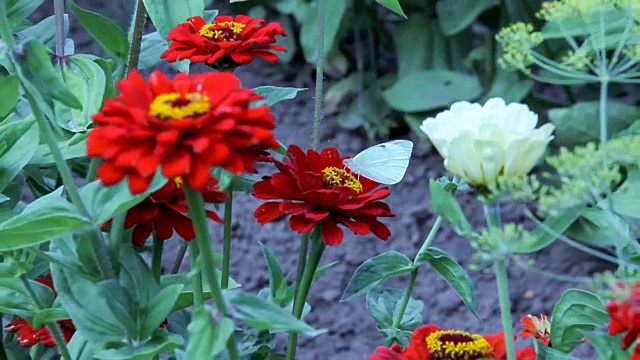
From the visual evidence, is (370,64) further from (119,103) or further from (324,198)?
(119,103)

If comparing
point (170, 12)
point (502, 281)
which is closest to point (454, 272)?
point (502, 281)

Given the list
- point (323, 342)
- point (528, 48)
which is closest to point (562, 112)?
point (323, 342)

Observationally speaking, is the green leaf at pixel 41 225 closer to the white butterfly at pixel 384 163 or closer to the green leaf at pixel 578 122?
the white butterfly at pixel 384 163

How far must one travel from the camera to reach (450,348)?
600 millimetres

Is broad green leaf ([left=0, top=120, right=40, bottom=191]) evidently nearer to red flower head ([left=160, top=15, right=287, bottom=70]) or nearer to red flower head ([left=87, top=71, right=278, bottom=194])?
red flower head ([left=160, top=15, right=287, bottom=70])

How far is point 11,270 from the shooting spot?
633mm

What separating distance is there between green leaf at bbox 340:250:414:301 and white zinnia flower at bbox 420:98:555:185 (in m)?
0.20

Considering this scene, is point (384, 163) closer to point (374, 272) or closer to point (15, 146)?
point (374, 272)

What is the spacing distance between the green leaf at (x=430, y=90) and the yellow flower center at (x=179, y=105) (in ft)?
4.54

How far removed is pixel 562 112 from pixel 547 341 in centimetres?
94

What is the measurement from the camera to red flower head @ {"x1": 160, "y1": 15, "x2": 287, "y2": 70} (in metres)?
0.73

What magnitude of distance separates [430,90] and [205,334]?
141 cm

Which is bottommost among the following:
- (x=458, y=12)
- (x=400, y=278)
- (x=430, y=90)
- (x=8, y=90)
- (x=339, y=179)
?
(x=400, y=278)

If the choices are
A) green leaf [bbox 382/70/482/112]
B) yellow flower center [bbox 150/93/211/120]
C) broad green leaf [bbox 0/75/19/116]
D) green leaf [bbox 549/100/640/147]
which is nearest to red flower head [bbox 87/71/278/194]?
yellow flower center [bbox 150/93/211/120]
